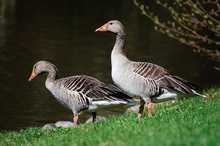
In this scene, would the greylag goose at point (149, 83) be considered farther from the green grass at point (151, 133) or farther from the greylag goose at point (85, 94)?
the green grass at point (151, 133)

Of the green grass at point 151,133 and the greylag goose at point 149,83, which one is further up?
the greylag goose at point 149,83

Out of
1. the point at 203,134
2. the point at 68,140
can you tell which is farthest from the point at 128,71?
the point at 203,134

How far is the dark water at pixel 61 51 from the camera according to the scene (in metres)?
18.2

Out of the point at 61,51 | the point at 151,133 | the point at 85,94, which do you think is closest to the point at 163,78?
the point at 85,94

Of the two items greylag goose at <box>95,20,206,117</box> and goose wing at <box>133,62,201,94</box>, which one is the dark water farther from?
goose wing at <box>133,62,201,94</box>

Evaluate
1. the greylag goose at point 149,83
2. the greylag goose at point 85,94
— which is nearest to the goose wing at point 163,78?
the greylag goose at point 149,83

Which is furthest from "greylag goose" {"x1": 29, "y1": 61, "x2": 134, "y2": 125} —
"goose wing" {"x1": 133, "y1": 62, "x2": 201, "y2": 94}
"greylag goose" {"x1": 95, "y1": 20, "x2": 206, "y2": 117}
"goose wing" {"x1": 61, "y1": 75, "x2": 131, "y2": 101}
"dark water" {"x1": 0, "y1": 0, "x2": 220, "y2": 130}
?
"dark water" {"x1": 0, "y1": 0, "x2": 220, "y2": 130}

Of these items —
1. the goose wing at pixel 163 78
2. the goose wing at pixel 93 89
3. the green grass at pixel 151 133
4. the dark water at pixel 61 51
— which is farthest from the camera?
the dark water at pixel 61 51

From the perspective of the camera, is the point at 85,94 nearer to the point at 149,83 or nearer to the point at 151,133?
the point at 149,83

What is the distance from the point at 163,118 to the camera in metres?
10.1

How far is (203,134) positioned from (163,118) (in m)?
2.30

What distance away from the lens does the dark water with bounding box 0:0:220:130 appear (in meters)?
18.2

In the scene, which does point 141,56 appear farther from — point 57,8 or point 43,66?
point 57,8

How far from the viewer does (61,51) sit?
28.0 m
